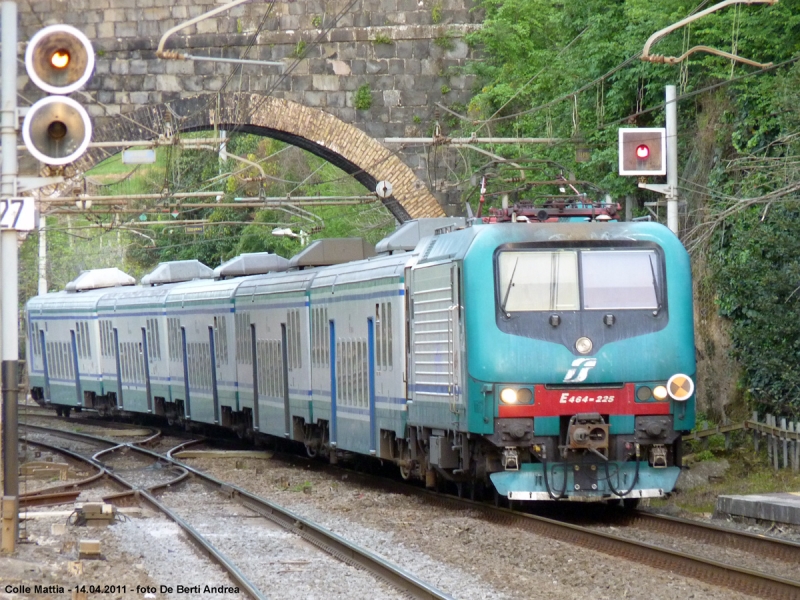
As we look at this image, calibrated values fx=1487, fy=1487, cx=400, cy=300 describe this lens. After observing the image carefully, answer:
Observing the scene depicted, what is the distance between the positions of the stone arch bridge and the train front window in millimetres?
17464

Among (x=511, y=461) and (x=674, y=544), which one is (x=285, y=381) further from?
(x=674, y=544)

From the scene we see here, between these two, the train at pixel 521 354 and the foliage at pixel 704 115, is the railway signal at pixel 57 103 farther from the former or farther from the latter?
the foliage at pixel 704 115

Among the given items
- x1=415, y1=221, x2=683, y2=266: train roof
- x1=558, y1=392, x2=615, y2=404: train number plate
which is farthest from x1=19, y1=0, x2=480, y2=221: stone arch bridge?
x1=558, y1=392, x2=615, y2=404: train number plate

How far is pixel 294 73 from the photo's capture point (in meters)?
30.7

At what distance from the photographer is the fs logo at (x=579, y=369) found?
13.4 m

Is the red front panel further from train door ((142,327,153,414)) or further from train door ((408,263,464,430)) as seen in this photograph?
train door ((142,327,153,414))

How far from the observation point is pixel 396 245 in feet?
59.2

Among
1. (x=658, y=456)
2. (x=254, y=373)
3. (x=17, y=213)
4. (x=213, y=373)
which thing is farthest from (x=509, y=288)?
(x=213, y=373)

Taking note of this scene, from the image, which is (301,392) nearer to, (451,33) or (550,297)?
(550,297)

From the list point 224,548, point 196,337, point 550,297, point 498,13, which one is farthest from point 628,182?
point 224,548

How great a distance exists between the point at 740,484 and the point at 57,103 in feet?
29.8

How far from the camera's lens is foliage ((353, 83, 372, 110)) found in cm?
3098

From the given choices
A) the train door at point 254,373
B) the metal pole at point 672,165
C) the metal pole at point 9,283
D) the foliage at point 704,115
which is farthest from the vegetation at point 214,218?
the metal pole at point 9,283

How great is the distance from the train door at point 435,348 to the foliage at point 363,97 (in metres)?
15.8
